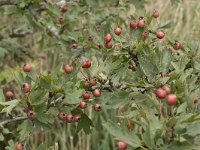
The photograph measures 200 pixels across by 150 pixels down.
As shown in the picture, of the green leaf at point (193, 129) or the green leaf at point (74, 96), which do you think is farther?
the green leaf at point (74, 96)

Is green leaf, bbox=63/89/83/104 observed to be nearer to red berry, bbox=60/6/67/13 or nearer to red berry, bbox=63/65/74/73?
red berry, bbox=63/65/74/73

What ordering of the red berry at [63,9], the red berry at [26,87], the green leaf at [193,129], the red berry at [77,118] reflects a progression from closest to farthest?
the green leaf at [193,129] < the red berry at [26,87] < the red berry at [77,118] < the red berry at [63,9]

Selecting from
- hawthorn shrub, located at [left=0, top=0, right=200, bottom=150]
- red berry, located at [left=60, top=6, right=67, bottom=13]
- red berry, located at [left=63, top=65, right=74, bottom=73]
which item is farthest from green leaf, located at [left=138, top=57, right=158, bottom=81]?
red berry, located at [left=60, top=6, right=67, bottom=13]

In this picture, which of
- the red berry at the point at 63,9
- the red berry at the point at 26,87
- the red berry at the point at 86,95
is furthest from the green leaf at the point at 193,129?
the red berry at the point at 63,9

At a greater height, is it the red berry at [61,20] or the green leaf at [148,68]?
the green leaf at [148,68]

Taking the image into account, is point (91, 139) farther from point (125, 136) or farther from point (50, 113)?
point (125, 136)

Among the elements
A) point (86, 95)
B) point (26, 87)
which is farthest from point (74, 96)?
point (26, 87)

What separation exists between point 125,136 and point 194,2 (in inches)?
234

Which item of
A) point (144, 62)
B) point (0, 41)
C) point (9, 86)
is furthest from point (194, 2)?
point (144, 62)

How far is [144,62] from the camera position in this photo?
1.87m

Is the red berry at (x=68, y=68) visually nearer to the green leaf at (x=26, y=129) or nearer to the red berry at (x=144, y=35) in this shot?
the green leaf at (x=26, y=129)

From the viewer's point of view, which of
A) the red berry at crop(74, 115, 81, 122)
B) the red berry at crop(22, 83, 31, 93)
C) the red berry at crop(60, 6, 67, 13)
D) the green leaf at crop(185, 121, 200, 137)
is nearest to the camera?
the green leaf at crop(185, 121, 200, 137)

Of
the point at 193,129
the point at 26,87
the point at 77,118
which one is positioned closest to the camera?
the point at 193,129

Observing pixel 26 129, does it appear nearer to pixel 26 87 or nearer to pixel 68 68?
pixel 26 87
